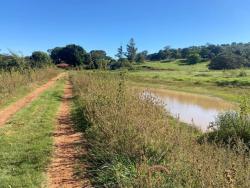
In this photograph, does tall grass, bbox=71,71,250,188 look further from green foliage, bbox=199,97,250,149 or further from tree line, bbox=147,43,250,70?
tree line, bbox=147,43,250,70

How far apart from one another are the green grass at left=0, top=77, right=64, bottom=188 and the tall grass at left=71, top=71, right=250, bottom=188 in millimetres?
1027

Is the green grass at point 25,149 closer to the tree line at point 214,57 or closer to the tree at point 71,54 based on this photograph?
the tree at point 71,54

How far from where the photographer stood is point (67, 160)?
27.1ft

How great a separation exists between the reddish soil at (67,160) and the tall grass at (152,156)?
0.28 meters

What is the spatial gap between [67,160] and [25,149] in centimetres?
143

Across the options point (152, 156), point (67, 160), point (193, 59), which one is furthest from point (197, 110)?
point (193, 59)

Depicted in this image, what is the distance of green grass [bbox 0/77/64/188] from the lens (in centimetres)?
701

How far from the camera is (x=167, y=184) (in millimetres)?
5254

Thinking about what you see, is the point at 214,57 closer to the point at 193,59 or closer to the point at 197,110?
the point at 193,59

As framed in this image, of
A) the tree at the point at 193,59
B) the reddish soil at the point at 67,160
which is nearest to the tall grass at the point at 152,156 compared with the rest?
the reddish soil at the point at 67,160

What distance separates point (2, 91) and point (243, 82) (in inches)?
1297

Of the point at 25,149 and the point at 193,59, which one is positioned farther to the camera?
the point at 193,59

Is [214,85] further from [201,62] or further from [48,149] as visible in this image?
[201,62]

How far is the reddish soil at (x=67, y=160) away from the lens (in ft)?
22.6
